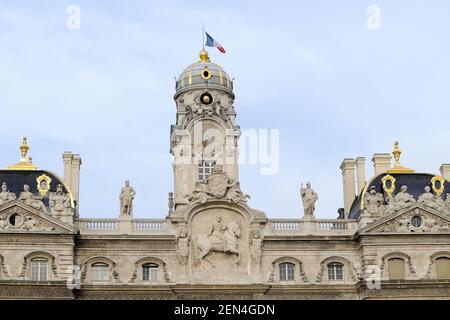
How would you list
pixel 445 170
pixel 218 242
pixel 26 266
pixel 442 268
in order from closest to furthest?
pixel 26 266, pixel 442 268, pixel 218 242, pixel 445 170

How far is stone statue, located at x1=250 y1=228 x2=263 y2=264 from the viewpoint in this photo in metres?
67.3

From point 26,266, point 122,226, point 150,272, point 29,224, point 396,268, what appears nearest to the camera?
point 26,266

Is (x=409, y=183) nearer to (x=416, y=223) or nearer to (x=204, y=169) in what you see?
(x=416, y=223)

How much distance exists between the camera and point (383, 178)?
229ft

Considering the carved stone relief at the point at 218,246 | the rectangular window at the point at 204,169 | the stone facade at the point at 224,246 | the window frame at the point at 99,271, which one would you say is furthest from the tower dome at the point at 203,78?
the window frame at the point at 99,271

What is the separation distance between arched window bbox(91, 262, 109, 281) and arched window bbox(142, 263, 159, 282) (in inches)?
93.1

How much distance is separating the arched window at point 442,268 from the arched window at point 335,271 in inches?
238

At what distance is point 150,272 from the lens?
67.3 meters

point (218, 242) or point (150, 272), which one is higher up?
point (218, 242)

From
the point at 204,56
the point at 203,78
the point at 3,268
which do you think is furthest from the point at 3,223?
the point at 204,56

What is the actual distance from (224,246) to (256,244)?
81.5 inches
